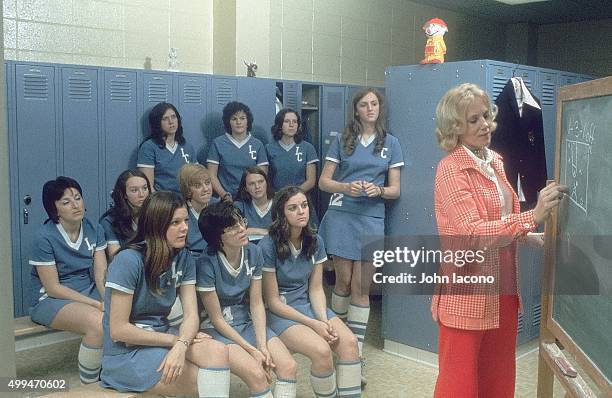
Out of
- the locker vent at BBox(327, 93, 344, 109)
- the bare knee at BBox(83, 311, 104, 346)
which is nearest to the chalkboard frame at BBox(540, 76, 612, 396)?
the bare knee at BBox(83, 311, 104, 346)

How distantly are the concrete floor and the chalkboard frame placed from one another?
126cm

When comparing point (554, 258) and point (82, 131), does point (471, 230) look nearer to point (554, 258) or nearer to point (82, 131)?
point (554, 258)

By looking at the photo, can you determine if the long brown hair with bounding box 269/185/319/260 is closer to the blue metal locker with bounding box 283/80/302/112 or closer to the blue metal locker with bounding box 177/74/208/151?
the blue metal locker with bounding box 177/74/208/151

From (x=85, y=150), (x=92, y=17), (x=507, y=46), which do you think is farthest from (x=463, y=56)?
(x=85, y=150)

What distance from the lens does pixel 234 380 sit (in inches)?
118

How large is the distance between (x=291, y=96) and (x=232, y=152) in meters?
0.73

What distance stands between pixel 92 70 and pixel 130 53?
0.87 m

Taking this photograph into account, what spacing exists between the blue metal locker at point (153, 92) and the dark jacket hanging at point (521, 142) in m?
1.93

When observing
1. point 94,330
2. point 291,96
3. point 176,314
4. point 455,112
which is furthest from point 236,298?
point 291,96

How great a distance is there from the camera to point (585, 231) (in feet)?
5.21

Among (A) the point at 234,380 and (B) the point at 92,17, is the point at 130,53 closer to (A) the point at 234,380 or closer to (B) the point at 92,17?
(B) the point at 92,17

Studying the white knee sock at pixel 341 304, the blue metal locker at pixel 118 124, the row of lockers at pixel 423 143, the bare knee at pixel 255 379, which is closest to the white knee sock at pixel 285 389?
the bare knee at pixel 255 379

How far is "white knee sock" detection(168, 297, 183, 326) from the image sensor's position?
2.41 m

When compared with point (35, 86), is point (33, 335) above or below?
below
